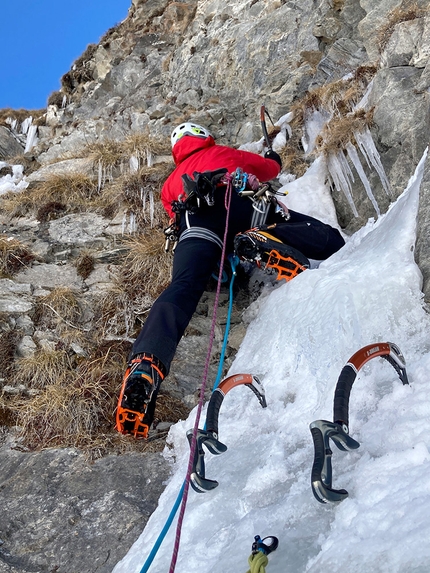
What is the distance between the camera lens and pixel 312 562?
156 cm

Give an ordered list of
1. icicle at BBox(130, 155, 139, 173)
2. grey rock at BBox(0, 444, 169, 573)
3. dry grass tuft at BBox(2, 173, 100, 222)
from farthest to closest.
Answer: icicle at BBox(130, 155, 139, 173) < dry grass tuft at BBox(2, 173, 100, 222) < grey rock at BBox(0, 444, 169, 573)

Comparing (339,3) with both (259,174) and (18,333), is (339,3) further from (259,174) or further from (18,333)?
(18,333)

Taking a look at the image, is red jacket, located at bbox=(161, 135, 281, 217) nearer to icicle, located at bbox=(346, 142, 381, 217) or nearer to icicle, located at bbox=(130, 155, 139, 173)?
icicle, located at bbox=(346, 142, 381, 217)

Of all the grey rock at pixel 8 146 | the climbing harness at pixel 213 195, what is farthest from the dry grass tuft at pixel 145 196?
the grey rock at pixel 8 146

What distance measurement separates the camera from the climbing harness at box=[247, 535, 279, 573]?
5.18ft

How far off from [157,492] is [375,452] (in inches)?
57.4

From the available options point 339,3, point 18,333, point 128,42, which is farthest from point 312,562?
point 128,42

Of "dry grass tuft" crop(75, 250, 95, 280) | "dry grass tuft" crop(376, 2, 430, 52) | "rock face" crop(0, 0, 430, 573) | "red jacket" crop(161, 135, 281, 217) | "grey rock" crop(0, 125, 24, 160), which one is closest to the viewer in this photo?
"rock face" crop(0, 0, 430, 573)

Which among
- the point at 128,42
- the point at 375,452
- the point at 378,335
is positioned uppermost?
the point at 128,42

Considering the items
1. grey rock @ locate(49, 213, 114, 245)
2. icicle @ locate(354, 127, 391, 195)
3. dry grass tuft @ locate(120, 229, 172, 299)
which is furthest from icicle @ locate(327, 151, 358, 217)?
grey rock @ locate(49, 213, 114, 245)

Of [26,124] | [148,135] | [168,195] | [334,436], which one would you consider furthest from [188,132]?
[26,124]

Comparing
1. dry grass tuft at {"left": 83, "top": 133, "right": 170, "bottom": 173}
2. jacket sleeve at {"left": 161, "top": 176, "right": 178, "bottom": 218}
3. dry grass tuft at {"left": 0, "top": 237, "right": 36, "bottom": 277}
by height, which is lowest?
jacket sleeve at {"left": 161, "top": 176, "right": 178, "bottom": 218}

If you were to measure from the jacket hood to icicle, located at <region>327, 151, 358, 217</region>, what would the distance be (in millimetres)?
1495

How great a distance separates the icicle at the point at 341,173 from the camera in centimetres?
547
